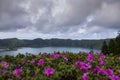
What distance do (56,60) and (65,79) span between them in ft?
6.19

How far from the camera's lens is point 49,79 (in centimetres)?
458

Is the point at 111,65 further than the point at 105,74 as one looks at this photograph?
Yes

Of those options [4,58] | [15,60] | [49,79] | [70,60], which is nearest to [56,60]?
[70,60]

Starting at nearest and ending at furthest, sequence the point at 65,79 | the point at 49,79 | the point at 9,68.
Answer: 1. the point at 49,79
2. the point at 65,79
3. the point at 9,68

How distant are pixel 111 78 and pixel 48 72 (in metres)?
1.19

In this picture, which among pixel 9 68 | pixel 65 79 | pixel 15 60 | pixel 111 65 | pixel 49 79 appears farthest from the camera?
pixel 15 60

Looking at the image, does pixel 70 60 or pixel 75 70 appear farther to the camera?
pixel 70 60

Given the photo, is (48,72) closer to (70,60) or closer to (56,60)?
(56,60)

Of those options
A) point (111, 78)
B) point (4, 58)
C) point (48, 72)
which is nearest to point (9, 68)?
point (48, 72)

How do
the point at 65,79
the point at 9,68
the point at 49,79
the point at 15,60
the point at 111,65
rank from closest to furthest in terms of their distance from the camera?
1. the point at 49,79
2. the point at 65,79
3. the point at 9,68
4. the point at 111,65
5. the point at 15,60

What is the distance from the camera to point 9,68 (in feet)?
18.7

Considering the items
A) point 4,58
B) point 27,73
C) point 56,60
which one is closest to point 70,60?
point 56,60

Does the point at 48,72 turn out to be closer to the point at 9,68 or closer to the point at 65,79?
the point at 65,79

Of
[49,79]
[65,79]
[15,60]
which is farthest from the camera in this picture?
[15,60]
